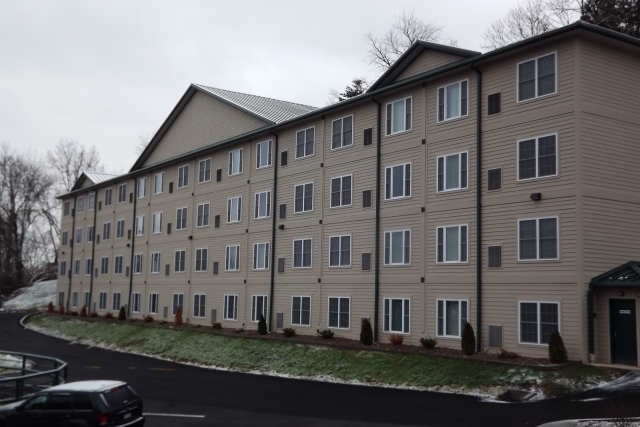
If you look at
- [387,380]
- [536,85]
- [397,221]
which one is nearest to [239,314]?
[397,221]

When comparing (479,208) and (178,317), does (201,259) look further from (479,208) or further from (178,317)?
(479,208)

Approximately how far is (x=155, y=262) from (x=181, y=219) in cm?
483

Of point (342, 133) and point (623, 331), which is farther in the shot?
point (342, 133)

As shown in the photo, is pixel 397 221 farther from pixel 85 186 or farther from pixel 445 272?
pixel 85 186

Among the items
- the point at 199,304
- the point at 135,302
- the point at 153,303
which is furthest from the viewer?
the point at 135,302

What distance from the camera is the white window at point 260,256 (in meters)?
39.4

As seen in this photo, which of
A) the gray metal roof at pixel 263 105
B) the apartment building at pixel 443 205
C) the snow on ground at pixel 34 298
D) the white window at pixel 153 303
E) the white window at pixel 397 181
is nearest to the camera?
the apartment building at pixel 443 205

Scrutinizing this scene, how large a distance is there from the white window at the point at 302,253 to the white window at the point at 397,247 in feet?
19.6

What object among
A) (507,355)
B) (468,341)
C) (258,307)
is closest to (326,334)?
(258,307)

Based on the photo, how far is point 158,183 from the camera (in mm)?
→ 52219

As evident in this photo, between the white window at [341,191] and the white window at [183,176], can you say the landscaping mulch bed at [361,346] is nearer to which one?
the white window at [341,191]

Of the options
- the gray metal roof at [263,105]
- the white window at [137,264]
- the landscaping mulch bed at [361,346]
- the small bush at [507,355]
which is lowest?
the landscaping mulch bed at [361,346]

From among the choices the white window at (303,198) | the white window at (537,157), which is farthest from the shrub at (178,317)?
the white window at (537,157)

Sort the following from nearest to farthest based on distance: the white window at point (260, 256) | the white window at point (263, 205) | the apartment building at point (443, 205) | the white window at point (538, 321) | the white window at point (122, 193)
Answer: the white window at point (538, 321), the apartment building at point (443, 205), the white window at point (260, 256), the white window at point (263, 205), the white window at point (122, 193)
